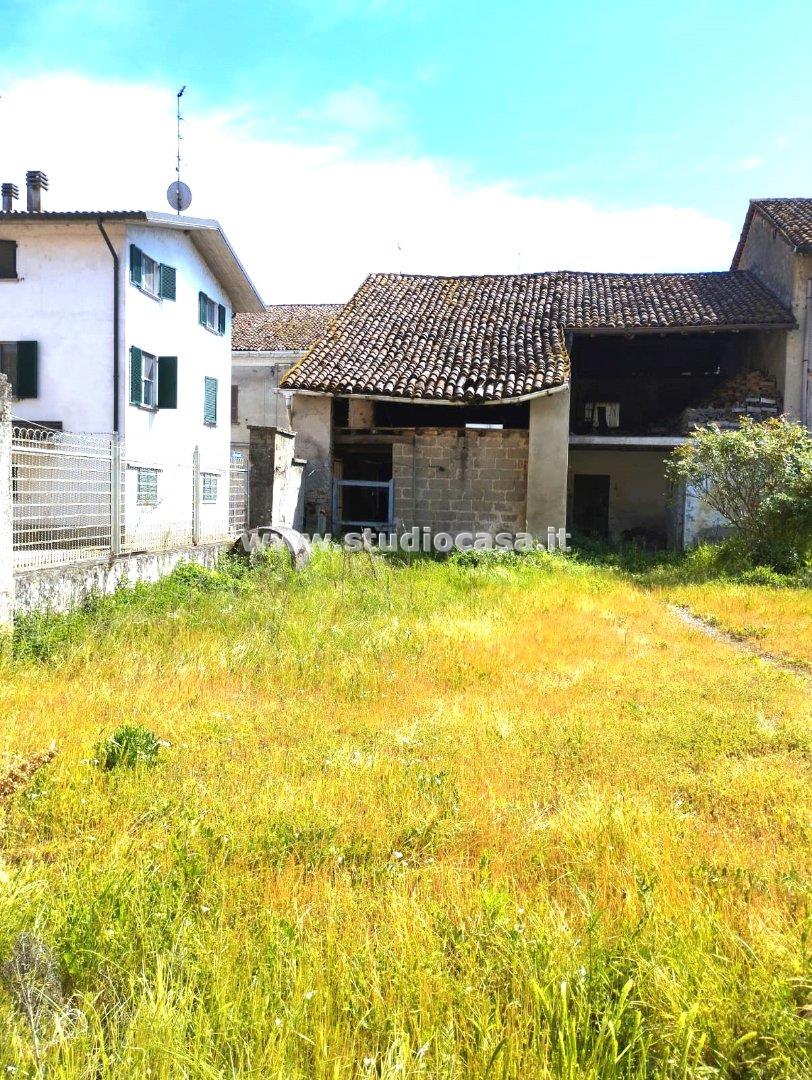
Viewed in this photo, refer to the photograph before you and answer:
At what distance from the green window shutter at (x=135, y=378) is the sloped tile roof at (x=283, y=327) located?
10.3m

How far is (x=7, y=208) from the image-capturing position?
19.9 metres

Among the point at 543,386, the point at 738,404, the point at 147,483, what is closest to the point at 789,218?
the point at 738,404

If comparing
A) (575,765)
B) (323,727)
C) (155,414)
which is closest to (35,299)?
(155,414)

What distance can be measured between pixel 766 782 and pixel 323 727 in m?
2.83

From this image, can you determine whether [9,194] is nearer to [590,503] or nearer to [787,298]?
[590,503]

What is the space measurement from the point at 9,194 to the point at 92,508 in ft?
50.7

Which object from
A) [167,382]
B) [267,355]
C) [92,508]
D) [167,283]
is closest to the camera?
[92,508]

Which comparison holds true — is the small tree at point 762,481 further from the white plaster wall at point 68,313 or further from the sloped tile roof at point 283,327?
the sloped tile roof at point 283,327

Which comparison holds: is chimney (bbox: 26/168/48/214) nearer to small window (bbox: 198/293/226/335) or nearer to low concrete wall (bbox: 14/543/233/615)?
small window (bbox: 198/293/226/335)

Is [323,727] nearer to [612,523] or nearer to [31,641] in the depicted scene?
[31,641]

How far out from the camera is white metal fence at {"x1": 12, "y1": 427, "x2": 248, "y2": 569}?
784cm

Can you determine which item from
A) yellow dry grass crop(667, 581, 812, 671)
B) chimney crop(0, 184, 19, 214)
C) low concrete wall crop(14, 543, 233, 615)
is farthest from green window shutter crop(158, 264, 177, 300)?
yellow dry grass crop(667, 581, 812, 671)

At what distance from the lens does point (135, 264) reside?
16.8 meters

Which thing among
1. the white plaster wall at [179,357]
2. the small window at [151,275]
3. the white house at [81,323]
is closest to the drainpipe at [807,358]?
the white plaster wall at [179,357]
